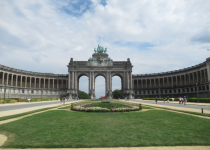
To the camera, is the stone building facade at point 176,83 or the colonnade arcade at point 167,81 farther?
the colonnade arcade at point 167,81

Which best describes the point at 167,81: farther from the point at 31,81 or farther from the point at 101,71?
the point at 31,81

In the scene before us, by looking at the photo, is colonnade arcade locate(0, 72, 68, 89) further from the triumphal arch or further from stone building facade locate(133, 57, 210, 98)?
stone building facade locate(133, 57, 210, 98)

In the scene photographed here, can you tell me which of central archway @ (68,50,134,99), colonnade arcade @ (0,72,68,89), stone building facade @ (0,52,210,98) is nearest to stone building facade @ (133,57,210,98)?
stone building facade @ (0,52,210,98)

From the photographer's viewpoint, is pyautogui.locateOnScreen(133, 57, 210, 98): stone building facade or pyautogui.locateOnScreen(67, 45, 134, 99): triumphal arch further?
pyautogui.locateOnScreen(67, 45, 134, 99): triumphal arch

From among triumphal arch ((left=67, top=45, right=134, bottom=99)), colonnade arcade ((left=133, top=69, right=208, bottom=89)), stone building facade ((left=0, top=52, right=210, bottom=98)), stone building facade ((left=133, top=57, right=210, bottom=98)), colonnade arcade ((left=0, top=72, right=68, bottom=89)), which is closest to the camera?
stone building facade ((left=133, top=57, right=210, bottom=98))

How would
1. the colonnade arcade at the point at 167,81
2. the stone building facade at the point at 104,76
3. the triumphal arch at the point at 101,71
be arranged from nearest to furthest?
the colonnade arcade at the point at 167,81, the stone building facade at the point at 104,76, the triumphal arch at the point at 101,71

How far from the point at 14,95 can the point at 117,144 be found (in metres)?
87.0

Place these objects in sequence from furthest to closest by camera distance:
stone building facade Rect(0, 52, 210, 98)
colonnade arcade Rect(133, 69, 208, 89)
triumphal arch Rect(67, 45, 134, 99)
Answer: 1. triumphal arch Rect(67, 45, 134, 99)
2. stone building facade Rect(0, 52, 210, 98)
3. colonnade arcade Rect(133, 69, 208, 89)

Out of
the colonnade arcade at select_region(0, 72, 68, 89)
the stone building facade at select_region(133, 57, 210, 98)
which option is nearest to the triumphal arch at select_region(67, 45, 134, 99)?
the colonnade arcade at select_region(0, 72, 68, 89)

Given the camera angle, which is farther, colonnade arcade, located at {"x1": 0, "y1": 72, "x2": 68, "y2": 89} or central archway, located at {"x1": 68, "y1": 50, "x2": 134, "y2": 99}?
central archway, located at {"x1": 68, "y1": 50, "x2": 134, "y2": 99}

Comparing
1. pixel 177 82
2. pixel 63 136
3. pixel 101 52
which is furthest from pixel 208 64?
pixel 63 136

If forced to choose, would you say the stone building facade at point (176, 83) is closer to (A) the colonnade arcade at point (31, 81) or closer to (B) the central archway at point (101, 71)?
(B) the central archway at point (101, 71)

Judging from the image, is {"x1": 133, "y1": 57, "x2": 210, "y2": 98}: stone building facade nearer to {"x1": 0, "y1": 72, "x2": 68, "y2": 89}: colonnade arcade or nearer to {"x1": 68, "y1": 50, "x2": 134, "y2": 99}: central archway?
{"x1": 68, "y1": 50, "x2": 134, "y2": 99}: central archway

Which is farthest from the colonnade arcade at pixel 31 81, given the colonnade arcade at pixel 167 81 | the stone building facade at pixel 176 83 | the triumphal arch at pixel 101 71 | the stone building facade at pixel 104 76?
the colonnade arcade at pixel 167 81
